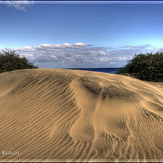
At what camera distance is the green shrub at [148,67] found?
508 inches

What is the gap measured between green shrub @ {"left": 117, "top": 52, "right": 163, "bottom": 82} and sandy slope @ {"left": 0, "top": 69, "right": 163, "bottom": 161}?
25.7ft

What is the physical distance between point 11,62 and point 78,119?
39.6 feet

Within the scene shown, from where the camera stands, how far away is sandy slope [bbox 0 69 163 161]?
300cm

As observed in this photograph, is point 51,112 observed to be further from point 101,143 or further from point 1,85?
point 1,85

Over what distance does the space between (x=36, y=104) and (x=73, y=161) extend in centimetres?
247

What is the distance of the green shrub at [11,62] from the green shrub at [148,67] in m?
9.72

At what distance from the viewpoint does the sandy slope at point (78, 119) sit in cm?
300

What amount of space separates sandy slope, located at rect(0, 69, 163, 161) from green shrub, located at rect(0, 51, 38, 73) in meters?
8.38

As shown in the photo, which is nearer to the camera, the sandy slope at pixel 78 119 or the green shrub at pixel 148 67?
the sandy slope at pixel 78 119

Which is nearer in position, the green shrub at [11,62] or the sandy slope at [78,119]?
the sandy slope at [78,119]

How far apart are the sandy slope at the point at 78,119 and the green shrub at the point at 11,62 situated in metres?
8.38

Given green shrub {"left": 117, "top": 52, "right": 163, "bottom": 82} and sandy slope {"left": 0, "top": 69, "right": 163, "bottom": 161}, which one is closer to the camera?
sandy slope {"left": 0, "top": 69, "right": 163, "bottom": 161}

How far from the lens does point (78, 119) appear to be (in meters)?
3.95

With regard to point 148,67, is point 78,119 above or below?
below
